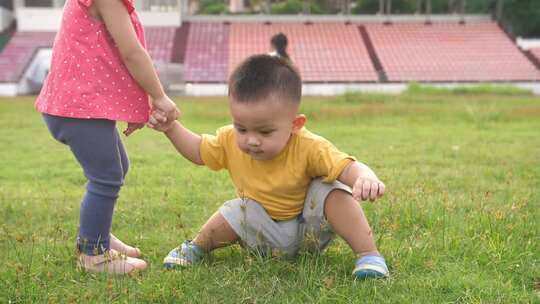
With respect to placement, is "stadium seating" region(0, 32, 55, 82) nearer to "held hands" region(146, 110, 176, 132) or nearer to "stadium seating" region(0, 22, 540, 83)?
"stadium seating" region(0, 22, 540, 83)

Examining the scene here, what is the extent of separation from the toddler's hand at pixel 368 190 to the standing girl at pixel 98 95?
855 mm

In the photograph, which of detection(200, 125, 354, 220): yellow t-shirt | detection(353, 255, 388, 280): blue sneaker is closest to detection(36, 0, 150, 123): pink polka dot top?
detection(200, 125, 354, 220): yellow t-shirt

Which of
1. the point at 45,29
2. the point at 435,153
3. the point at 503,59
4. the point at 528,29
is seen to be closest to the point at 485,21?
the point at 528,29

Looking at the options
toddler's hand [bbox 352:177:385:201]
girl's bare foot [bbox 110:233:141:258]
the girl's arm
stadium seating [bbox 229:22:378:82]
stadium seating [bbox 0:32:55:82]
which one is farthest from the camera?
stadium seating [bbox 229:22:378:82]

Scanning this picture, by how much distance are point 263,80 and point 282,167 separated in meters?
0.38

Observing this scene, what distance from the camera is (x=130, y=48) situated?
2447mm

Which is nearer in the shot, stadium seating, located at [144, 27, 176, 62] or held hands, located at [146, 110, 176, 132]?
held hands, located at [146, 110, 176, 132]

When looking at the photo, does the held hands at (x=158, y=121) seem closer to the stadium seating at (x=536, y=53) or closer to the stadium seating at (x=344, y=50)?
the stadium seating at (x=344, y=50)

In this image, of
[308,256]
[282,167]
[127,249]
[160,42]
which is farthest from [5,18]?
[308,256]

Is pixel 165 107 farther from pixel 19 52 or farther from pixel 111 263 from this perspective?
pixel 19 52

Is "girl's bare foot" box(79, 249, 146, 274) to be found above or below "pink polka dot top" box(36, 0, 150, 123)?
below

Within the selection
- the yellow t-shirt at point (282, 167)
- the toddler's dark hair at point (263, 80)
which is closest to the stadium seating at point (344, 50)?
the yellow t-shirt at point (282, 167)

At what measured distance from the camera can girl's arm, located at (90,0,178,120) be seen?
2422 mm

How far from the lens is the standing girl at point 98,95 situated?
2.45m
